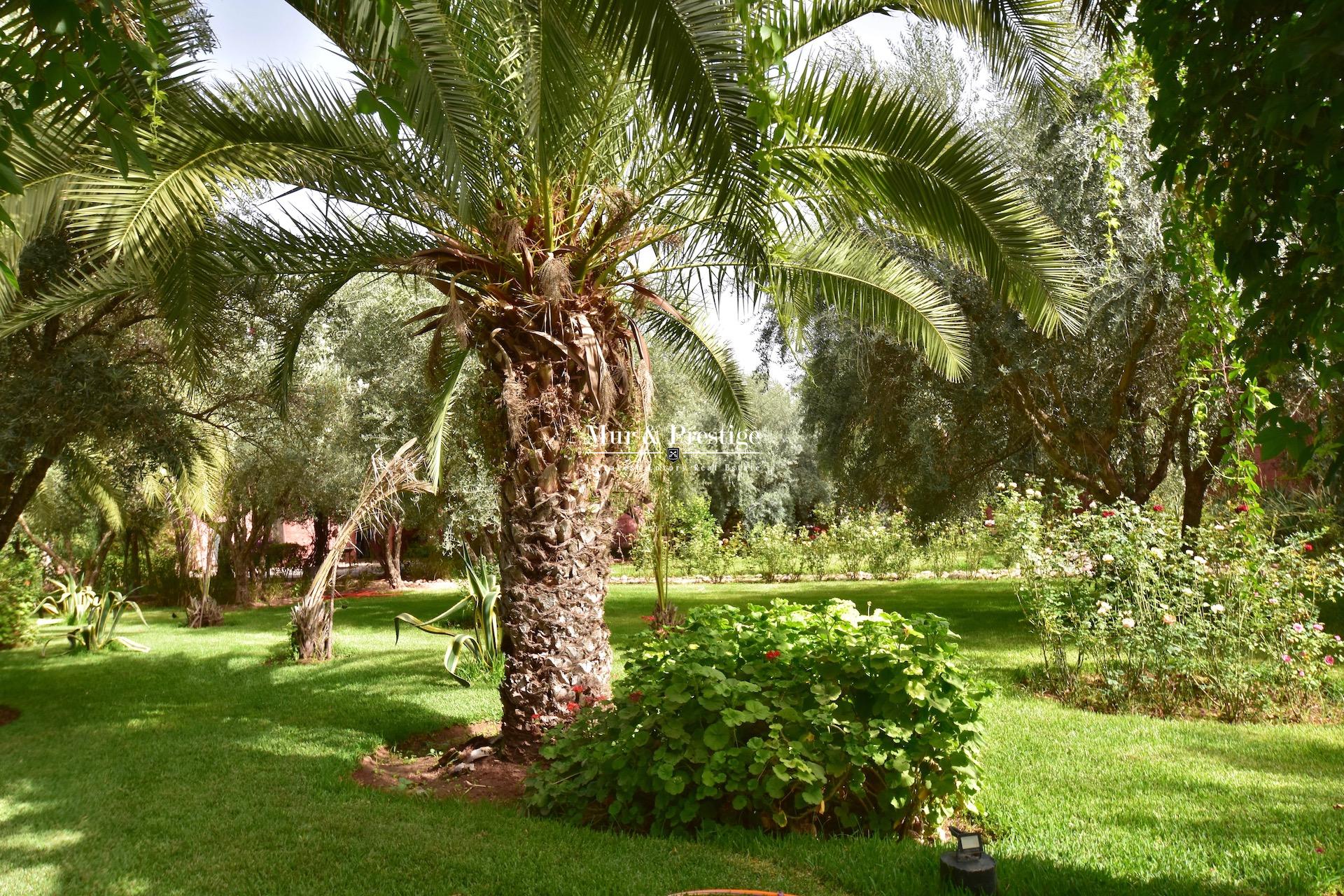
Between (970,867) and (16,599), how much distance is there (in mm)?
13305

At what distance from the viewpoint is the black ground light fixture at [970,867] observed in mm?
2979

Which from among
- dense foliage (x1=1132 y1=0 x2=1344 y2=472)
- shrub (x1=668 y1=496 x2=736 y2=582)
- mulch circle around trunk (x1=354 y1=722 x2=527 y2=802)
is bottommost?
mulch circle around trunk (x1=354 y1=722 x2=527 y2=802)

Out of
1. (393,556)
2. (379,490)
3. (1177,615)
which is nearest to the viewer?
(1177,615)

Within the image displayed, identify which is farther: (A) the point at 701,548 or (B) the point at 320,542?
(B) the point at 320,542

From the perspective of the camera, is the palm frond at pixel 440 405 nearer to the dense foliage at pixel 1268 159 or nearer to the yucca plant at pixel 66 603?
the dense foliage at pixel 1268 159

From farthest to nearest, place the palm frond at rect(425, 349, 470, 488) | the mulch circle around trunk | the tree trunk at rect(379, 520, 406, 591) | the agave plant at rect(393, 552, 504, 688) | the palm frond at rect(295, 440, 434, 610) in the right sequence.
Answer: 1. the tree trunk at rect(379, 520, 406, 591)
2. the palm frond at rect(295, 440, 434, 610)
3. the agave plant at rect(393, 552, 504, 688)
4. the palm frond at rect(425, 349, 470, 488)
5. the mulch circle around trunk

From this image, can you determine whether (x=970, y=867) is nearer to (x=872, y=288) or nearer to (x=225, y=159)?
(x=872, y=288)

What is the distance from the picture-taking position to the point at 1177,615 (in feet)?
22.7

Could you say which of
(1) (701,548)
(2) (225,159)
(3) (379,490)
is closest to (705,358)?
(3) (379,490)

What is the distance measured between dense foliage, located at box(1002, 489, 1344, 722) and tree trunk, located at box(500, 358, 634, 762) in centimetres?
408

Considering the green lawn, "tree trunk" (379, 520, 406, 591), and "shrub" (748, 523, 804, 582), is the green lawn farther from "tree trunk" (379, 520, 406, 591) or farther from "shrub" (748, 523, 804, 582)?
"tree trunk" (379, 520, 406, 591)

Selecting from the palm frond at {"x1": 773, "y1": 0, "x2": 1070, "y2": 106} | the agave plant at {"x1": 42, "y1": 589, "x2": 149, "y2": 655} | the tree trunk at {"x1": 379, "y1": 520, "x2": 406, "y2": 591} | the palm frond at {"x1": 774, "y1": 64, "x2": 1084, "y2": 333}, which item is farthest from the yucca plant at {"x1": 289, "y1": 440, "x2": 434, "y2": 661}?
the tree trunk at {"x1": 379, "y1": 520, "x2": 406, "y2": 591}

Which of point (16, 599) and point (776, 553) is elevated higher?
point (776, 553)

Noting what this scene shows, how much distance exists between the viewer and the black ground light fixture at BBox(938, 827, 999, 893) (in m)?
2.98
